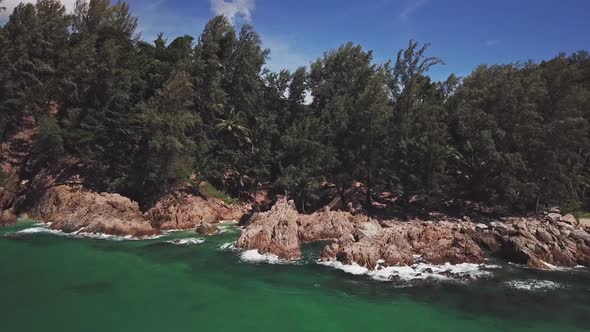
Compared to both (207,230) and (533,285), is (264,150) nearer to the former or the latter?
(207,230)

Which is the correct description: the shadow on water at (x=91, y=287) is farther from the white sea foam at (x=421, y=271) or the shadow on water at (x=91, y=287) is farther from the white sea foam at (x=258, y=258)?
the white sea foam at (x=421, y=271)

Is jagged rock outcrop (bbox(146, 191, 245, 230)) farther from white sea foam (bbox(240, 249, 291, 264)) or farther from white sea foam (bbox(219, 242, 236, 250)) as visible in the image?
white sea foam (bbox(240, 249, 291, 264))

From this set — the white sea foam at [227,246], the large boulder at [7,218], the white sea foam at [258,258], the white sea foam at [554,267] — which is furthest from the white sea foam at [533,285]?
the large boulder at [7,218]

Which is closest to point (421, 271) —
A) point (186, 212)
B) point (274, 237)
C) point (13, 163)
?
point (274, 237)

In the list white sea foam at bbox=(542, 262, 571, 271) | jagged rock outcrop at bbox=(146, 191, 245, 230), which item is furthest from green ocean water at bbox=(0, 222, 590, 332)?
jagged rock outcrop at bbox=(146, 191, 245, 230)

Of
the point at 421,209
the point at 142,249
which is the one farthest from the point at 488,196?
the point at 142,249

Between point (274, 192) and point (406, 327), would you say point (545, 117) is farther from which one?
point (406, 327)
